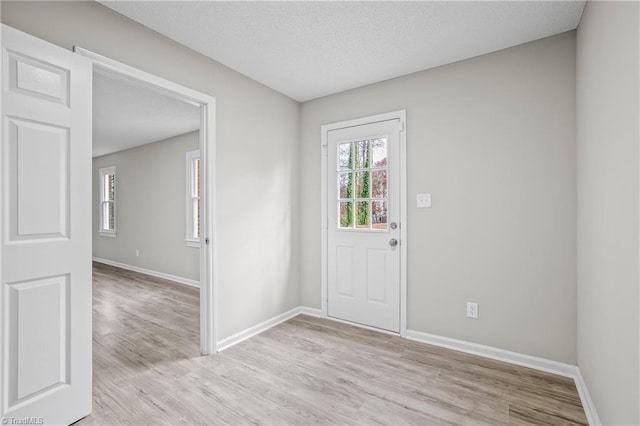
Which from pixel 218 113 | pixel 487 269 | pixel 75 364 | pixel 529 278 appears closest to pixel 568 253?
pixel 529 278

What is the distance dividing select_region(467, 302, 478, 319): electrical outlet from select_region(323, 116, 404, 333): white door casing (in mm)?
589

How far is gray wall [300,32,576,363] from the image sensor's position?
229 cm

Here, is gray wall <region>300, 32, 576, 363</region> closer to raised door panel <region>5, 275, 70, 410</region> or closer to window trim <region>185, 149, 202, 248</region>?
raised door panel <region>5, 275, 70, 410</region>

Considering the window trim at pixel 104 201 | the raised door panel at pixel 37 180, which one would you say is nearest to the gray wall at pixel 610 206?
the raised door panel at pixel 37 180

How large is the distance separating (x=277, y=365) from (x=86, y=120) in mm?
2075

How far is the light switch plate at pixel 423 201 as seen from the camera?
2.84 m

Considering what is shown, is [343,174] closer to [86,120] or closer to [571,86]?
[571,86]

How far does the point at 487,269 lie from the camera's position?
2.58 metres

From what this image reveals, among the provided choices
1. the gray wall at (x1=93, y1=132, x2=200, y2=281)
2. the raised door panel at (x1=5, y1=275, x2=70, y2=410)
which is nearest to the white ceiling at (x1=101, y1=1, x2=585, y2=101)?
the raised door panel at (x1=5, y1=275, x2=70, y2=410)

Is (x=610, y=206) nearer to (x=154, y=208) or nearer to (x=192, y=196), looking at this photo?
(x=192, y=196)

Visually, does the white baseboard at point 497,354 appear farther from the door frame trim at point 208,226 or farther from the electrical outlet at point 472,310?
the door frame trim at point 208,226

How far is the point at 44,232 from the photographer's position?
5.32ft

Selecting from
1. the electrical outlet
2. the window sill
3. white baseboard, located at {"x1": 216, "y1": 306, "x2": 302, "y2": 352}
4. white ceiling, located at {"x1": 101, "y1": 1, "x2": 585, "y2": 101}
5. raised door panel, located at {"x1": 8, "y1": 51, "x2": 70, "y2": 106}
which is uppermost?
white ceiling, located at {"x1": 101, "y1": 1, "x2": 585, "y2": 101}

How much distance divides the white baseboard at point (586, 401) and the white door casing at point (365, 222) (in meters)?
1.30
